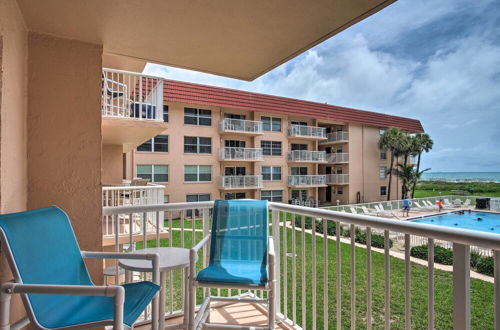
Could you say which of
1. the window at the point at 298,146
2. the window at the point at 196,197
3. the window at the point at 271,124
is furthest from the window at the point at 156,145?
the window at the point at 298,146

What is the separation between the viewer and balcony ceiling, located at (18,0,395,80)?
159 cm

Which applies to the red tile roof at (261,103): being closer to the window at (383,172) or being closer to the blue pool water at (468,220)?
the window at (383,172)

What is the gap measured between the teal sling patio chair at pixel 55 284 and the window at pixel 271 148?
1536 centimetres

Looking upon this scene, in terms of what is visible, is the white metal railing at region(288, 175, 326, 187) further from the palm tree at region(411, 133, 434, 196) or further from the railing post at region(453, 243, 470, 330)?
the railing post at region(453, 243, 470, 330)

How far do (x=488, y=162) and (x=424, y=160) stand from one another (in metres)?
42.5

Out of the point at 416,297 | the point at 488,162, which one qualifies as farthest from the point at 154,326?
the point at 488,162

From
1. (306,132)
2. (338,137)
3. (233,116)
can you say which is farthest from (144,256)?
(338,137)

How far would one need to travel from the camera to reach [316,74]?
66375mm

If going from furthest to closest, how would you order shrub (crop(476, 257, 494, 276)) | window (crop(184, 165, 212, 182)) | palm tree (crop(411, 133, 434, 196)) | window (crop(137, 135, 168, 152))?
palm tree (crop(411, 133, 434, 196)), window (crop(184, 165, 212, 182)), window (crop(137, 135, 168, 152)), shrub (crop(476, 257, 494, 276))

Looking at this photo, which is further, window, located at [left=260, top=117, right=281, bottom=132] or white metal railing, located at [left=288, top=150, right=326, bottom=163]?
white metal railing, located at [left=288, top=150, right=326, bottom=163]

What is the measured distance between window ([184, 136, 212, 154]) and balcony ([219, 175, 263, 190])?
176cm

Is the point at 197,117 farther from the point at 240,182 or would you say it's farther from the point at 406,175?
the point at 406,175

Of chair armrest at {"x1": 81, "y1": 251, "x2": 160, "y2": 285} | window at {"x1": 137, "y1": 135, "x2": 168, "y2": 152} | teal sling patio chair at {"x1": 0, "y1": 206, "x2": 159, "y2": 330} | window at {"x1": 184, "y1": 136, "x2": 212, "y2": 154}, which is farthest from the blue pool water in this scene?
Result: teal sling patio chair at {"x1": 0, "y1": 206, "x2": 159, "y2": 330}

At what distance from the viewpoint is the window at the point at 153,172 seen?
13.5 m
